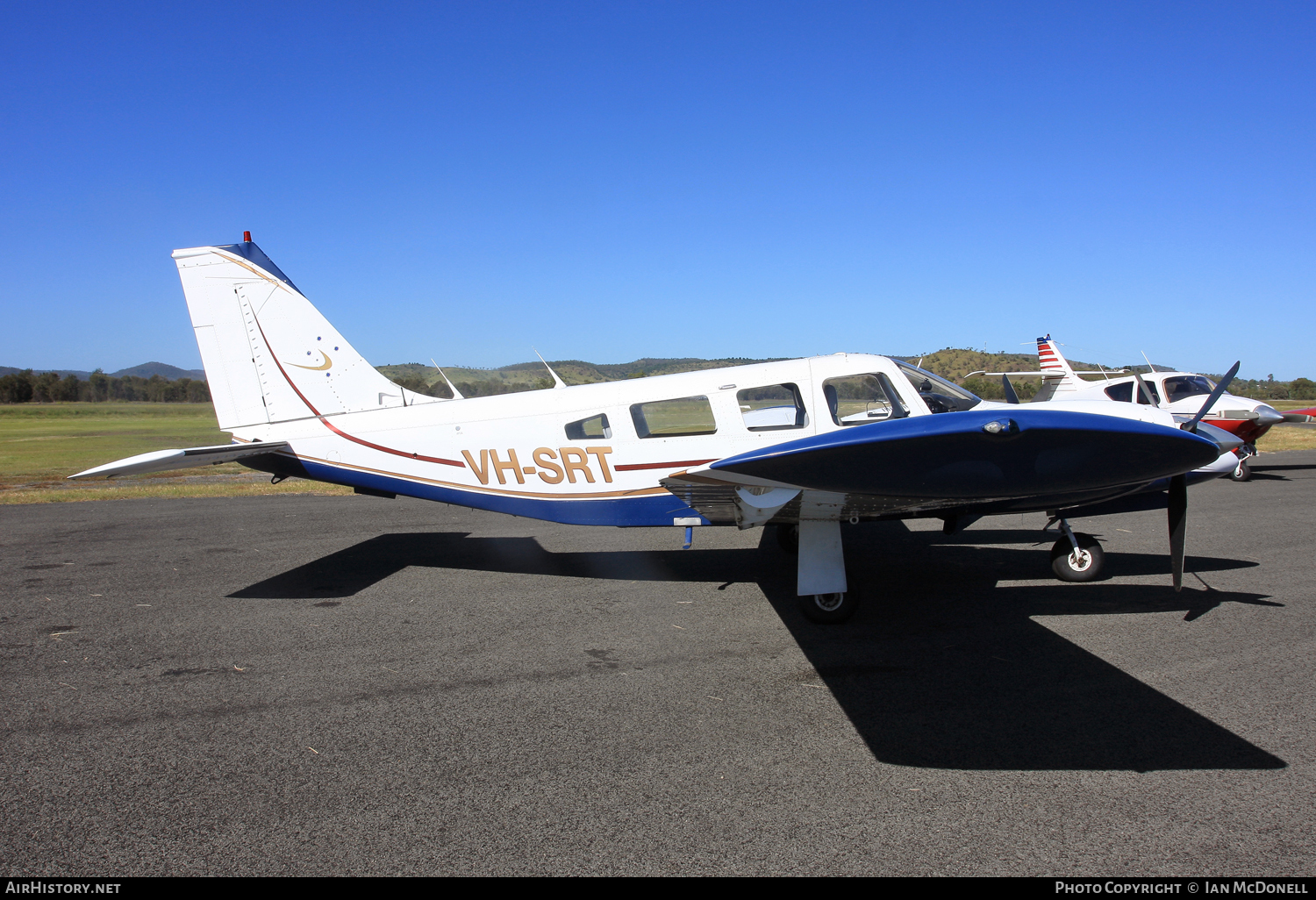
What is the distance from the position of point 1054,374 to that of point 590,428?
15.4 metres

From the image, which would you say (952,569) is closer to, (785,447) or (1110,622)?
(1110,622)

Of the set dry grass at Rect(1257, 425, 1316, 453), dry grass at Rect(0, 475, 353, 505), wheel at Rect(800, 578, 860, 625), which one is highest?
dry grass at Rect(0, 475, 353, 505)

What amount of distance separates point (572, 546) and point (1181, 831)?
6.89 m

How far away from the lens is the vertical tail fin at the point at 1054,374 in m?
15.6

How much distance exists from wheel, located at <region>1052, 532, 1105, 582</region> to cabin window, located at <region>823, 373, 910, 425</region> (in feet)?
7.96

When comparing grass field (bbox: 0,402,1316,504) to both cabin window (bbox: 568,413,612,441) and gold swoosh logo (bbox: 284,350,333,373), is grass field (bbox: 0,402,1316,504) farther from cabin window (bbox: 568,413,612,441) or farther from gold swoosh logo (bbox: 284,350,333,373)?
gold swoosh logo (bbox: 284,350,333,373)

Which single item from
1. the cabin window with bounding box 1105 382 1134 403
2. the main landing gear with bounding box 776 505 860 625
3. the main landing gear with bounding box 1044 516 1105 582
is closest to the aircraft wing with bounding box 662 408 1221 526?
the main landing gear with bounding box 776 505 860 625

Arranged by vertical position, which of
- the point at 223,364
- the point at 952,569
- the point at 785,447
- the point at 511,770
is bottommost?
the point at 952,569

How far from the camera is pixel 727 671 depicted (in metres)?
4.77

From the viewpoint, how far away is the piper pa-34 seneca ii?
13.2 ft

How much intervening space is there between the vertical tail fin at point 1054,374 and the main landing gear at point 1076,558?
25.7ft

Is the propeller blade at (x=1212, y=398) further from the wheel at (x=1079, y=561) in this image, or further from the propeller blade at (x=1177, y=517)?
the wheel at (x=1079, y=561)

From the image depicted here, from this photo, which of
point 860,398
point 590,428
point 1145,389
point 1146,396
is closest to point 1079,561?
point 860,398
